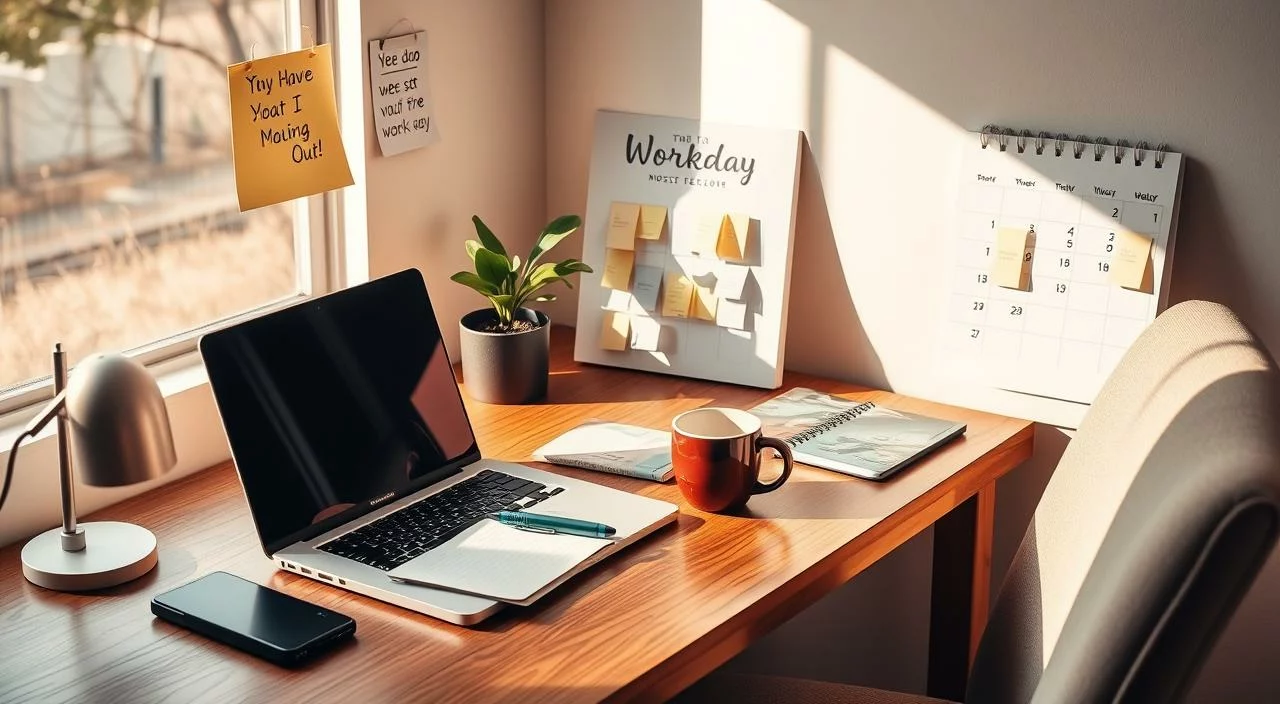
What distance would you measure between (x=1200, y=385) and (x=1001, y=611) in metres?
0.41

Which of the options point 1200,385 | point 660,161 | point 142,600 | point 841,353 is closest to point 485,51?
point 660,161

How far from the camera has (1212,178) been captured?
1529mm

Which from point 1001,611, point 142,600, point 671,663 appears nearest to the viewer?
point 671,663

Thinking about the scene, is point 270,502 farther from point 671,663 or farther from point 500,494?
point 671,663

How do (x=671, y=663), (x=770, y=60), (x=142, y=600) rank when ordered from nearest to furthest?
(x=671, y=663)
(x=142, y=600)
(x=770, y=60)

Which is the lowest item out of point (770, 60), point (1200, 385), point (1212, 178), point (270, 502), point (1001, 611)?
point (1001, 611)

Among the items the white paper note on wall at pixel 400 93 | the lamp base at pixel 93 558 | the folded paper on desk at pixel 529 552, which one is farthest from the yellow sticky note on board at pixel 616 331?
the lamp base at pixel 93 558

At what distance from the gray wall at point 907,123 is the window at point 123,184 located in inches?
20.6

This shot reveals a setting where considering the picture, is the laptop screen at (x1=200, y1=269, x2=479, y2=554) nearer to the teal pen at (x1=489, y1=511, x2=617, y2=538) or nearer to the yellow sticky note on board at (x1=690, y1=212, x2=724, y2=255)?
the teal pen at (x1=489, y1=511, x2=617, y2=538)

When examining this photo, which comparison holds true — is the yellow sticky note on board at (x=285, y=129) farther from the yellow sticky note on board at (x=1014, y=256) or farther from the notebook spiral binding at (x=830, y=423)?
the yellow sticky note on board at (x=1014, y=256)

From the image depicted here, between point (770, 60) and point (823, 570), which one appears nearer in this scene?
point (823, 570)

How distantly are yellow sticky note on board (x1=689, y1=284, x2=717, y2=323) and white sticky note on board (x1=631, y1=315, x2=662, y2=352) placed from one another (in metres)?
0.06

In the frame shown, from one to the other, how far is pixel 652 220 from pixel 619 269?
0.08 m

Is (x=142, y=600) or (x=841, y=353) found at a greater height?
(x=841, y=353)
